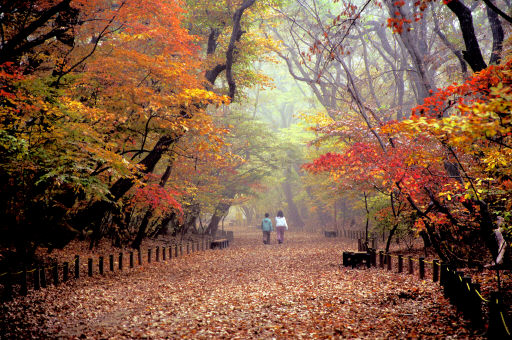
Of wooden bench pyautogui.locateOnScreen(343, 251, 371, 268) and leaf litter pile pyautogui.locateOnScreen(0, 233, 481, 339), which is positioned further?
wooden bench pyautogui.locateOnScreen(343, 251, 371, 268)

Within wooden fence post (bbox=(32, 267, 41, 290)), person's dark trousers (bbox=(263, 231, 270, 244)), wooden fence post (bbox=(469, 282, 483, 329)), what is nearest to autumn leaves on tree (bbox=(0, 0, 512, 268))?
wooden fence post (bbox=(32, 267, 41, 290))

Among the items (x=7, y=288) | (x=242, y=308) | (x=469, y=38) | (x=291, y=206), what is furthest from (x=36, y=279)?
(x=291, y=206)

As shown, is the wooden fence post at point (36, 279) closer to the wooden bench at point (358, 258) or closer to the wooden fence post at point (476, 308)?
the wooden bench at point (358, 258)

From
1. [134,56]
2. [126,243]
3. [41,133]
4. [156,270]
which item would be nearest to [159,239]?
[126,243]

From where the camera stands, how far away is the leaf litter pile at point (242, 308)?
18.6 feet

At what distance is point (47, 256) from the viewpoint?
38.8 feet

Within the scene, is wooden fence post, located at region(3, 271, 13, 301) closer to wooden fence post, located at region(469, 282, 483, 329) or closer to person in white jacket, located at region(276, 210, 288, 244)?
wooden fence post, located at region(469, 282, 483, 329)

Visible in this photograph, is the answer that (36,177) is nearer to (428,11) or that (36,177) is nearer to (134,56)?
(134,56)

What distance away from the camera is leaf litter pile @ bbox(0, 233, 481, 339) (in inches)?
224

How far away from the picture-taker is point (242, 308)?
7.16 metres

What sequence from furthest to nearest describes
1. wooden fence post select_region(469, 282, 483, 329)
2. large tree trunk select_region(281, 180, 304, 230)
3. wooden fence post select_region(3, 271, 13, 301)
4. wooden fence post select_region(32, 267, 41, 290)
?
1. large tree trunk select_region(281, 180, 304, 230)
2. wooden fence post select_region(32, 267, 41, 290)
3. wooden fence post select_region(3, 271, 13, 301)
4. wooden fence post select_region(469, 282, 483, 329)

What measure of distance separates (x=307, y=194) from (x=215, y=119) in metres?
13.7

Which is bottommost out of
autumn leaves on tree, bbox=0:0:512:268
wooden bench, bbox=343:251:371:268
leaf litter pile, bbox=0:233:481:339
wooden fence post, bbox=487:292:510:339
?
leaf litter pile, bbox=0:233:481:339

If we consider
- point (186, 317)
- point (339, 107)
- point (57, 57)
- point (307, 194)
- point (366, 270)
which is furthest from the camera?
point (307, 194)
